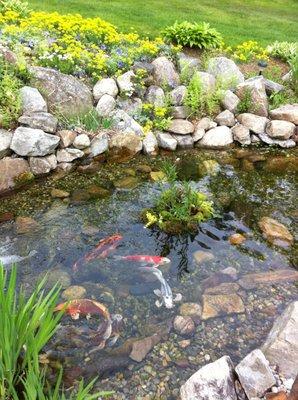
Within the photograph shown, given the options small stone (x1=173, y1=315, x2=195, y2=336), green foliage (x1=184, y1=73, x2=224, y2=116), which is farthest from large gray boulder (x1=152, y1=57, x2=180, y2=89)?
small stone (x1=173, y1=315, x2=195, y2=336)

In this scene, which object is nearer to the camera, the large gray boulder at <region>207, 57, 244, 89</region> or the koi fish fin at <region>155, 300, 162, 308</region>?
the koi fish fin at <region>155, 300, 162, 308</region>

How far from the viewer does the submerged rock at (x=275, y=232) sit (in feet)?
18.6

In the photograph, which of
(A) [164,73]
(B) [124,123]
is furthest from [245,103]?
(B) [124,123]

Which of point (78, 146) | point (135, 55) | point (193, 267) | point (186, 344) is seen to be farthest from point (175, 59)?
point (186, 344)

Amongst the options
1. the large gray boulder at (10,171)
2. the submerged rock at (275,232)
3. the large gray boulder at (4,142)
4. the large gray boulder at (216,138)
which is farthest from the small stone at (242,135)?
the large gray boulder at (4,142)

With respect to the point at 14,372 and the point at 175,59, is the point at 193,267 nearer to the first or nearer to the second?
the point at 14,372

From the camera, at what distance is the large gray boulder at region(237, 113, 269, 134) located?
8336 mm

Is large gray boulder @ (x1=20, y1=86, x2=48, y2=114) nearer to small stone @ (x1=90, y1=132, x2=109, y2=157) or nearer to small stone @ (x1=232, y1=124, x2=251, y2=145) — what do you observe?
small stone @ (x1=90, y1=132, x2=109, y2=157)

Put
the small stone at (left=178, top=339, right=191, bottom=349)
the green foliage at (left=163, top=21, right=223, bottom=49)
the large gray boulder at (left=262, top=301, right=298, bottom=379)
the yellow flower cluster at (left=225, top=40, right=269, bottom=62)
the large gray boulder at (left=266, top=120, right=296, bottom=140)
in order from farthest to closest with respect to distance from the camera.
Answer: the yellow flower cluster at (left=225, top=40, right=269, bottom=62) → the green foliage at (left=163, top=21, right=223, bottom=49) → the large gray boulder at (left=266, top=120, right=296, bottom=140) → the small stone at (left=178, top=339, right=191, bottom=349) → the large gray boulder at (left=262, top=301, right=298, bottom=379)

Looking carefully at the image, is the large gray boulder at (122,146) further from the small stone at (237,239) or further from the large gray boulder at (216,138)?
the small stone at (237,239)

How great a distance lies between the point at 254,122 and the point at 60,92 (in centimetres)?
373

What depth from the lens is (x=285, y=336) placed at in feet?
12.9

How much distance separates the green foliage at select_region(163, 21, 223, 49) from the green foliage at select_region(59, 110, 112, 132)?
10.2 feet

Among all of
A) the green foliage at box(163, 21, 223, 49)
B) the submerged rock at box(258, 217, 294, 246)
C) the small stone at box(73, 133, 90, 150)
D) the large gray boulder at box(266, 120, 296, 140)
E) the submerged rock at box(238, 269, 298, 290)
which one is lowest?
the submerged rock at box(238, 269, 298, 290)
